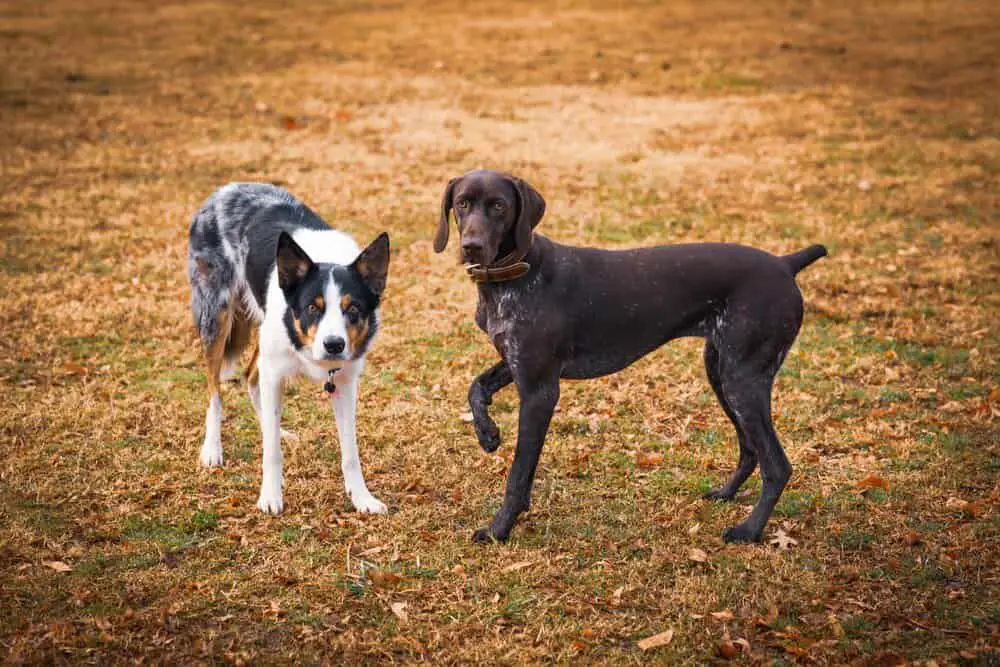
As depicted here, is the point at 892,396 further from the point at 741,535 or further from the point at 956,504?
the point at 741,535

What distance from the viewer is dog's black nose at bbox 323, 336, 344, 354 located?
5258 mm

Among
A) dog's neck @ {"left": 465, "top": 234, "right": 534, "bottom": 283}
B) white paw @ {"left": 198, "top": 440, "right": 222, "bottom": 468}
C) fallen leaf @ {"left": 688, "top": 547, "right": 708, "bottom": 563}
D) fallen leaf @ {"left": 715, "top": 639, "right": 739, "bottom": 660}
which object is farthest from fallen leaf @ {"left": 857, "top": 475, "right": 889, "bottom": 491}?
white paw @ {"left": 198, "top": 440, "right": 222, "bottom": 468}

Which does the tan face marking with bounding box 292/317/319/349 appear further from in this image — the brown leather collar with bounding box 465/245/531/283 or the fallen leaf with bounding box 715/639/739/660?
the fallen leaf with bounding box 715/639/739/660

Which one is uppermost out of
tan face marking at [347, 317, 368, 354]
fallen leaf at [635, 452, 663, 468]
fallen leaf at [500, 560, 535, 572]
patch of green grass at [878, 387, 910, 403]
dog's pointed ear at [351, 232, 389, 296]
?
dog's pointed ear at [351, 232, 389, 296]

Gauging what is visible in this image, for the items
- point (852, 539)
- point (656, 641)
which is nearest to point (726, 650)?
point (656, 641)

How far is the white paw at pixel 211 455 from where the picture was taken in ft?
21.4

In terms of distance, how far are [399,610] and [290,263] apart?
184cm

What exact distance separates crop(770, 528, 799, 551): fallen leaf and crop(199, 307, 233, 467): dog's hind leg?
133 inches

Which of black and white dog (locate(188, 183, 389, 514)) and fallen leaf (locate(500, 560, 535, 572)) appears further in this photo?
black and white dog (locate(188, 183, 389, 514))

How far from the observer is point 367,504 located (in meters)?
5.95

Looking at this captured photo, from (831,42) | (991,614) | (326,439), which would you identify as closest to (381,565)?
(326,439)

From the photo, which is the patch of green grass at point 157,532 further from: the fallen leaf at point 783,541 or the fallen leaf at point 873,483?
the fallen leaf at point 873,483

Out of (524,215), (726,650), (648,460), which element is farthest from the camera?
(648,460)

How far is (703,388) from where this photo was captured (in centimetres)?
786
